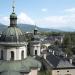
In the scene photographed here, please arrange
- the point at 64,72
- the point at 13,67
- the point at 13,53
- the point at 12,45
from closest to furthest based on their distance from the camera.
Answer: the point at 13,67, the point at 12,45, the point at 13,53, the point at 64,72

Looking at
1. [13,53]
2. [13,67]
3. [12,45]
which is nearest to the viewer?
[13,67]

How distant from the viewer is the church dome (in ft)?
118

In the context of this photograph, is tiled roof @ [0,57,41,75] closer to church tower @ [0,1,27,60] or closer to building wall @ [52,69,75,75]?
church tower @ [0,1,27,60]

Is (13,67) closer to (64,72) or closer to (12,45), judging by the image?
(12,45)

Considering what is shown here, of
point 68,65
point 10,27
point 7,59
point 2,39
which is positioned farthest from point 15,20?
point 68,65

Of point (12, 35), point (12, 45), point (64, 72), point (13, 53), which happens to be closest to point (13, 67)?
point (13, 53)

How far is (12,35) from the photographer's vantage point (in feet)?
119

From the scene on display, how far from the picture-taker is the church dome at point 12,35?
118 feet

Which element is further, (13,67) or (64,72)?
(64,72)

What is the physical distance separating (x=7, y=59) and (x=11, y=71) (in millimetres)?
2419

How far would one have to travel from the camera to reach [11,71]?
111 ft

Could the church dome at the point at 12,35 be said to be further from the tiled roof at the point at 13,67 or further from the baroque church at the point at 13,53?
the tiled roof at the point at 13,67

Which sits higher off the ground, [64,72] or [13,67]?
[13,67]

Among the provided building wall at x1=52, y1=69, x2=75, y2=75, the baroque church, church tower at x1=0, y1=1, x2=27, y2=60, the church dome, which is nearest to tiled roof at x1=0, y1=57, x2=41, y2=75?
the baroque church
